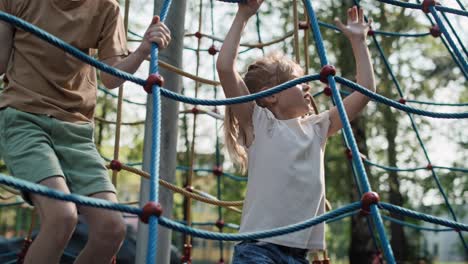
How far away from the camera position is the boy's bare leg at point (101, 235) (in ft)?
4.28

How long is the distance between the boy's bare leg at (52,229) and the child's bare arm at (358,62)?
737 millimetres

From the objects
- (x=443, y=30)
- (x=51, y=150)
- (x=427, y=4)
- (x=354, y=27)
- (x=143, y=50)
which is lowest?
(x=51, y=150)

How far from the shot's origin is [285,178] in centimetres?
150

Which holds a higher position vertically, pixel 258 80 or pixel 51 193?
pixel 258 80

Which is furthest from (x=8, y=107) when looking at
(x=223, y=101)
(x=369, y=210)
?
(x=369, y=210)

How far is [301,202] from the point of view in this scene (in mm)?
1487

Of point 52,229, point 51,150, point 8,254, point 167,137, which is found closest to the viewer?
point 52,229

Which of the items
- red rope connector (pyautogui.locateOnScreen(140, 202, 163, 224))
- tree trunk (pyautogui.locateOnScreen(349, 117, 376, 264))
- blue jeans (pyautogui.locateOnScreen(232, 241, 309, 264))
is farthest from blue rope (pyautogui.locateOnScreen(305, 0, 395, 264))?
tree trunk (pyautogui.locateOnScreen(349, 117, 376, 264))

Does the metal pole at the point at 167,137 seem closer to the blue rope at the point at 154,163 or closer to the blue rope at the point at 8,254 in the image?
the blue rope at the point at 154,163

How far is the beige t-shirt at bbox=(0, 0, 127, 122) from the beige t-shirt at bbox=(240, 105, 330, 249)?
1.36 feet

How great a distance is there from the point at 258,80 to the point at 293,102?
13cm

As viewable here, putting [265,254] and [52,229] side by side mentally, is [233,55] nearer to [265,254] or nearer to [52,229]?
[265,254]

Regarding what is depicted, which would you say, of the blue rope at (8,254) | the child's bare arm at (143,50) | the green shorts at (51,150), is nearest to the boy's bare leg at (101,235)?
the green shorts at (51,150)

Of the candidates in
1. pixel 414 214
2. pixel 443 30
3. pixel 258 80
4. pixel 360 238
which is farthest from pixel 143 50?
pixel 360 238
